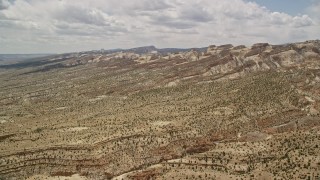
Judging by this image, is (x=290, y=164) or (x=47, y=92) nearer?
(x=290, y=164)

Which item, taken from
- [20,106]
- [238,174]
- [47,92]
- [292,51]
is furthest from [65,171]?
[292,51]

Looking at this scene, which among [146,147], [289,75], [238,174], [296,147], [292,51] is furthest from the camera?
[292,51]

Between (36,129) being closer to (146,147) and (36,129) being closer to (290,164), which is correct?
(146,147)

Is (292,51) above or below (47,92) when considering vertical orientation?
above

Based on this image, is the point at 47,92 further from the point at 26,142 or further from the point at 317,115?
the point at 317,115

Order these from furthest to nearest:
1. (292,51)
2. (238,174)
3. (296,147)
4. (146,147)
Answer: (292,51) < (146,147) < (296,147) < (238,174)

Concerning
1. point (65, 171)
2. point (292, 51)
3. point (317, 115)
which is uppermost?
point (292, 51)
